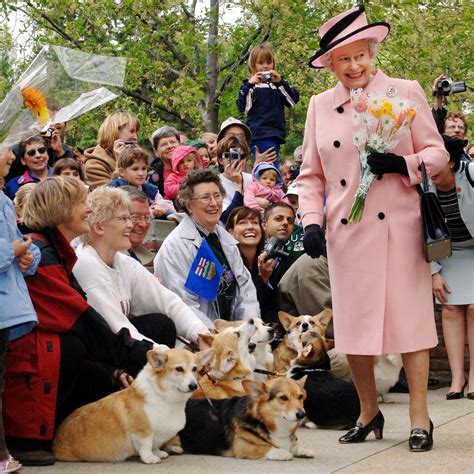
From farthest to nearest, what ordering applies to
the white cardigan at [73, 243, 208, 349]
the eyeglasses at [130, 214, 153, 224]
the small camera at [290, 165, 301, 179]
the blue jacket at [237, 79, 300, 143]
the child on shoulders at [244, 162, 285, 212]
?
→ the small camera at [290, 165, 301, 179]
the blue jacket at [237, 79, 300, 143]
the child on shoulders at [244, 162, 285, 212]
the eyeglasses at [130, 214, 153, 224]
the white cardigan at [73, 243, 208, 349]

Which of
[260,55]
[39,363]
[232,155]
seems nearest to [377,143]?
[39,363]

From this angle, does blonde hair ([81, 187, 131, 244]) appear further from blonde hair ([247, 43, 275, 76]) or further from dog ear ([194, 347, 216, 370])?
blonde hair ([247, 43, 275, 76])

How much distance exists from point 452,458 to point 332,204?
5.01ft

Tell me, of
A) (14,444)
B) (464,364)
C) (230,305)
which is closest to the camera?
(14,444)

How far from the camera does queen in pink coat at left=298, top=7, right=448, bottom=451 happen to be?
6.26m

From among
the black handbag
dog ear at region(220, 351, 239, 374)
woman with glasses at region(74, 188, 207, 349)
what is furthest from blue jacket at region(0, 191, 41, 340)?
the black handbag

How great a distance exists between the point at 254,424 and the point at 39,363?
50.6 inches

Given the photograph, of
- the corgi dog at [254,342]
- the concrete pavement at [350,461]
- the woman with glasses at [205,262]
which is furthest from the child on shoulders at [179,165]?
the concrete pavement at [350,461]

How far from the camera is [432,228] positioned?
617cm

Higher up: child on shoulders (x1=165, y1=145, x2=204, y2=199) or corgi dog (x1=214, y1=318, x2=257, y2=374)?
child on shoulders (x1=165, y1=145, x2=204, y2=199)

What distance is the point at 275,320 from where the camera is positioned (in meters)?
9.02

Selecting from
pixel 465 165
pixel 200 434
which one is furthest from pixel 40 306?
pixel 465 165

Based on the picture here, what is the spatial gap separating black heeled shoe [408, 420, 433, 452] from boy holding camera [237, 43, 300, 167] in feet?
22.4

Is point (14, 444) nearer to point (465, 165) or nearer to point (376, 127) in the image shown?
point (376, 127)
